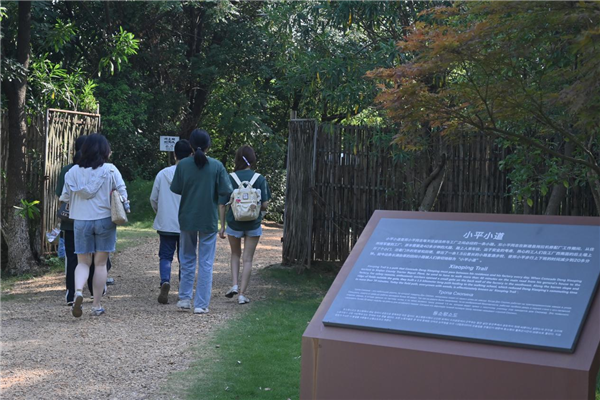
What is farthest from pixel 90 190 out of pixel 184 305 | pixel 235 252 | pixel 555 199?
pixel 555 199

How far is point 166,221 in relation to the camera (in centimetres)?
825

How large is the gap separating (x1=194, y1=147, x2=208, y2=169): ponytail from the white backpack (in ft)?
2.01

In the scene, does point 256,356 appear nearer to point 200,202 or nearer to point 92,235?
point 200,202

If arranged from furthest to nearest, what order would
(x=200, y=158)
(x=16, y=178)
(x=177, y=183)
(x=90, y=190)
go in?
(x=16, y=178) < (x=177, y=183) < (x=200, y=158) < (x=90, y=190)

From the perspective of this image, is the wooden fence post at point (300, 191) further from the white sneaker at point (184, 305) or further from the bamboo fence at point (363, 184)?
the white sneaker at point (184, 305)

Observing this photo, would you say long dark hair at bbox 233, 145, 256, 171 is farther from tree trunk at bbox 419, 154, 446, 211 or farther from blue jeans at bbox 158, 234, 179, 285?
tree trunk at bbox 419, 154, 446, 211

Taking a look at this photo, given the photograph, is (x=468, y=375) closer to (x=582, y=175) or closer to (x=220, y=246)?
(x=582, y=175)

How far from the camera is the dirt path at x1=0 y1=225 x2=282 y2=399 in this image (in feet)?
17.2

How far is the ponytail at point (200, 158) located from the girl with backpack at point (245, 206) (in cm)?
50

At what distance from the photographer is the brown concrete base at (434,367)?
3.19 meters

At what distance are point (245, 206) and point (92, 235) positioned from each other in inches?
68.3

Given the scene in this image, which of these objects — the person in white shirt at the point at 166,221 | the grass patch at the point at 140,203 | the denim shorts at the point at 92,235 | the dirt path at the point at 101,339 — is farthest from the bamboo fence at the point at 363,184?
the grass patch at the point at 140,203

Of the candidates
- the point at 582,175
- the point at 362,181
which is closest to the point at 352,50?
the point at 362,181

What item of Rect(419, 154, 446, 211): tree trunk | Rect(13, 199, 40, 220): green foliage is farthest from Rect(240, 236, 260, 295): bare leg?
Rect(13, 199, 40, 220): green foliage
